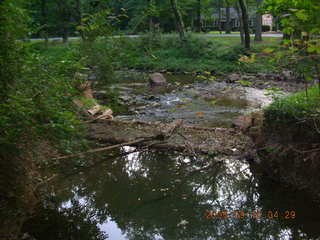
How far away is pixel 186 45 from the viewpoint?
2780 cm

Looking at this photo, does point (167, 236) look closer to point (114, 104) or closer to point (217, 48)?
point (114, 104)

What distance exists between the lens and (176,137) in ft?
29.8

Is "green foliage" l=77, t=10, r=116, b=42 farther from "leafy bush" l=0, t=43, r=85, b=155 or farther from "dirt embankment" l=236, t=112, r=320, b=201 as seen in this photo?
"dirt embankment" l=236, t=112, r=320, b=201

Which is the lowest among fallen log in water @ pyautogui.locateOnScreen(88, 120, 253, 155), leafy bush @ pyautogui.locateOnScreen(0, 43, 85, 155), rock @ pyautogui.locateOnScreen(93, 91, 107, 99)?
fallen log in water @ pyautogui.locateOnScreen(88, 120, 253, 155)

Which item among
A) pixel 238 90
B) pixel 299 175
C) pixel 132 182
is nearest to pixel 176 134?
pixel 132 182

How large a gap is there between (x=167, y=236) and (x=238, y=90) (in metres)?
12.7

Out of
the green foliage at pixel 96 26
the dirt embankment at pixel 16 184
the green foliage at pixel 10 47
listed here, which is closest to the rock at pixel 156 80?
the green foliage at pixel 96 26

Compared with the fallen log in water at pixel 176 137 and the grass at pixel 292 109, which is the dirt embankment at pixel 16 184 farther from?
the grass at pixel 292 109

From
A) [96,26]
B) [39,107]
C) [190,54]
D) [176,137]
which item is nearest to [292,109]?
[176,137]

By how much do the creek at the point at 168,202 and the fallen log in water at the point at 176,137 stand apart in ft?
0.87

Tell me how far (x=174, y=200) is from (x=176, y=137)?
116 inches

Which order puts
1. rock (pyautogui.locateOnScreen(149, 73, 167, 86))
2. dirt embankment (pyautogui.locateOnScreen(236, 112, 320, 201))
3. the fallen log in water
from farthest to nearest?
rock (pyautogui.locateOnScreen(149, 73, 167, 86))
the fallen log in water
dirt embankment (pyautogui.locateOnScreen(236, 112, 320, 201))

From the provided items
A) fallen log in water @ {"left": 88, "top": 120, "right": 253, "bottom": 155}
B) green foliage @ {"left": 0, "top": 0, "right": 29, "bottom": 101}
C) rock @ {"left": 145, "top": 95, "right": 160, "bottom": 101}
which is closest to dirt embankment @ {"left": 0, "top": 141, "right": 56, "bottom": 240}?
green foliage @ {"left": 0, "top": 0, "right": 29, "bottom": 101}
